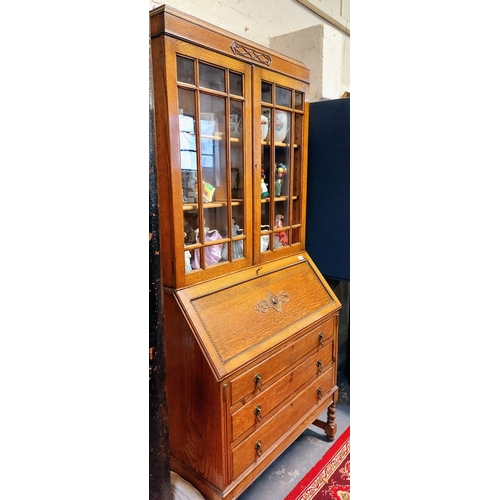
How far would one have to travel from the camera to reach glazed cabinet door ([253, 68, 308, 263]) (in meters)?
1.53

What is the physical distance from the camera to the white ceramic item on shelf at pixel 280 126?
5.30 feet

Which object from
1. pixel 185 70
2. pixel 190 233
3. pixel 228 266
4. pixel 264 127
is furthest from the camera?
pixel 264 127

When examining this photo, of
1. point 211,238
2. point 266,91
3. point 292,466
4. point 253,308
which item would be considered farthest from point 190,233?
point 292,466

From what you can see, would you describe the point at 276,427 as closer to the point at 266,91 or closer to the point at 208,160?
the point at 208,160

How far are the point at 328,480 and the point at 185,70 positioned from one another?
5.53 ft

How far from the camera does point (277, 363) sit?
1.44 metres

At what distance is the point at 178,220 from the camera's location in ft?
4.13

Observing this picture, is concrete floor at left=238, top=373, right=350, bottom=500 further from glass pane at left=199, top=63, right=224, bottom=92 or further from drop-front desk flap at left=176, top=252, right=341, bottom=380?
glass pane at left=199, top=63, right=224, bottom=92

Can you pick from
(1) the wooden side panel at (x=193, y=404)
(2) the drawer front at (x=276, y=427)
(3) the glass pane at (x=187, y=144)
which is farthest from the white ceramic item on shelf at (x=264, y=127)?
(2) the drawer front at (x=276, y=427)
